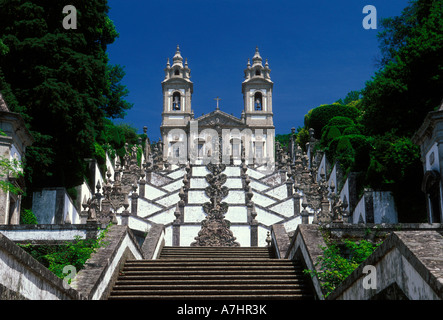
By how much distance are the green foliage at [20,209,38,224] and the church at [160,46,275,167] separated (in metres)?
39.5

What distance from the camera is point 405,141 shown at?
2114 cm

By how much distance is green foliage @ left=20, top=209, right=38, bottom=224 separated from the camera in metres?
18.7

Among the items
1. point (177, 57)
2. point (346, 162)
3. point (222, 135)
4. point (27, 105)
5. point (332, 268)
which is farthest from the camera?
point (177, 57)

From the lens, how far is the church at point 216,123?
62062 mm

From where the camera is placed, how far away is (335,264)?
30.3 ft

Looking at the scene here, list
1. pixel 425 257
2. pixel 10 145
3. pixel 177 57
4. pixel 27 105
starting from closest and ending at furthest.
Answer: pixel 425 257, pixel 10 145, pixel 27 105, pixel 177 57

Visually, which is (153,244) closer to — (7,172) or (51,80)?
(7,172)

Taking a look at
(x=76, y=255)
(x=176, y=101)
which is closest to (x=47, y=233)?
(x=76, y=255)

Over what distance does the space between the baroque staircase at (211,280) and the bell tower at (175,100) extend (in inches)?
2111

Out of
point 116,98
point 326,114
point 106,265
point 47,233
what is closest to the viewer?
point 106,265

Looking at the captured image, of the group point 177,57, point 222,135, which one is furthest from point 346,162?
point 177,57

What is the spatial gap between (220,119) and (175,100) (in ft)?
21.0
